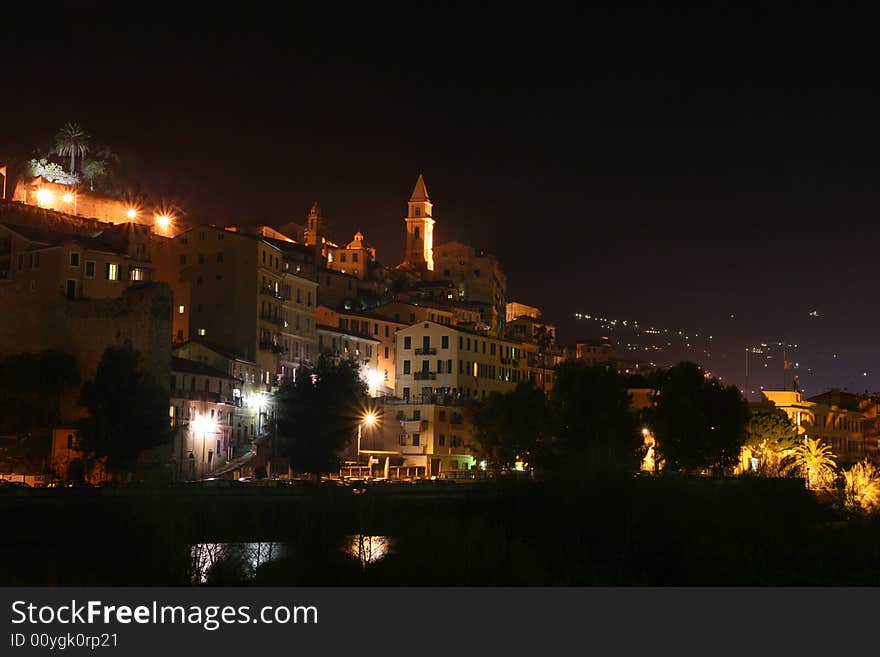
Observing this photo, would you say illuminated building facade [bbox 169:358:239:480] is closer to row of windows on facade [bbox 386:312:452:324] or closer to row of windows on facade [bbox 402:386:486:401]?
row of windows on facade [bbox 402:386:486:401]

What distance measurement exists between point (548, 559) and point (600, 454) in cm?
1626

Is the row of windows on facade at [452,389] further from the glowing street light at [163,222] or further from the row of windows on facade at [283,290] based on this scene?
the glowing street light at [163,222]

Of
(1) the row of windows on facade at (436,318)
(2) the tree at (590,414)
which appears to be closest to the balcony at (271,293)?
(1) the row of windows on facade at (436,318)

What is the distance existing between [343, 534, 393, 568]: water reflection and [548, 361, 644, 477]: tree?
28.3 metres

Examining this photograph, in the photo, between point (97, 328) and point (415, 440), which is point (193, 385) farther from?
point (415, 440)

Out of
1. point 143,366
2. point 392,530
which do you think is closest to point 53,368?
point 143,366

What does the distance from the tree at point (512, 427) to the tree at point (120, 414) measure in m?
24.2

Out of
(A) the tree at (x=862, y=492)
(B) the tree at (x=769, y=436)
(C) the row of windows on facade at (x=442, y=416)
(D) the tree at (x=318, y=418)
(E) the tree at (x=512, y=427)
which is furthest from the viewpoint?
(B) the tree at (x=769, y=436)

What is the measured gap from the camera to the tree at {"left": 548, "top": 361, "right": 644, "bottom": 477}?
91938mm

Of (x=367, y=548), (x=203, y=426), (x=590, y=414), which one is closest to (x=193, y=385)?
(x=203, y=426)

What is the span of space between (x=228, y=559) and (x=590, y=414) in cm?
4937

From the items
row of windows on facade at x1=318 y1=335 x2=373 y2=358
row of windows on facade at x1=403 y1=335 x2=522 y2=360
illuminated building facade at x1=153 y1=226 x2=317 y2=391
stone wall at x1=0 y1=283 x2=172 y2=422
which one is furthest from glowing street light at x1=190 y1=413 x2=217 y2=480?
row of windows on facade at x1=403 y1=335 x2=522 y2=360

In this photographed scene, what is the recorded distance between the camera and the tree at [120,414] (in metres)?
81.2
